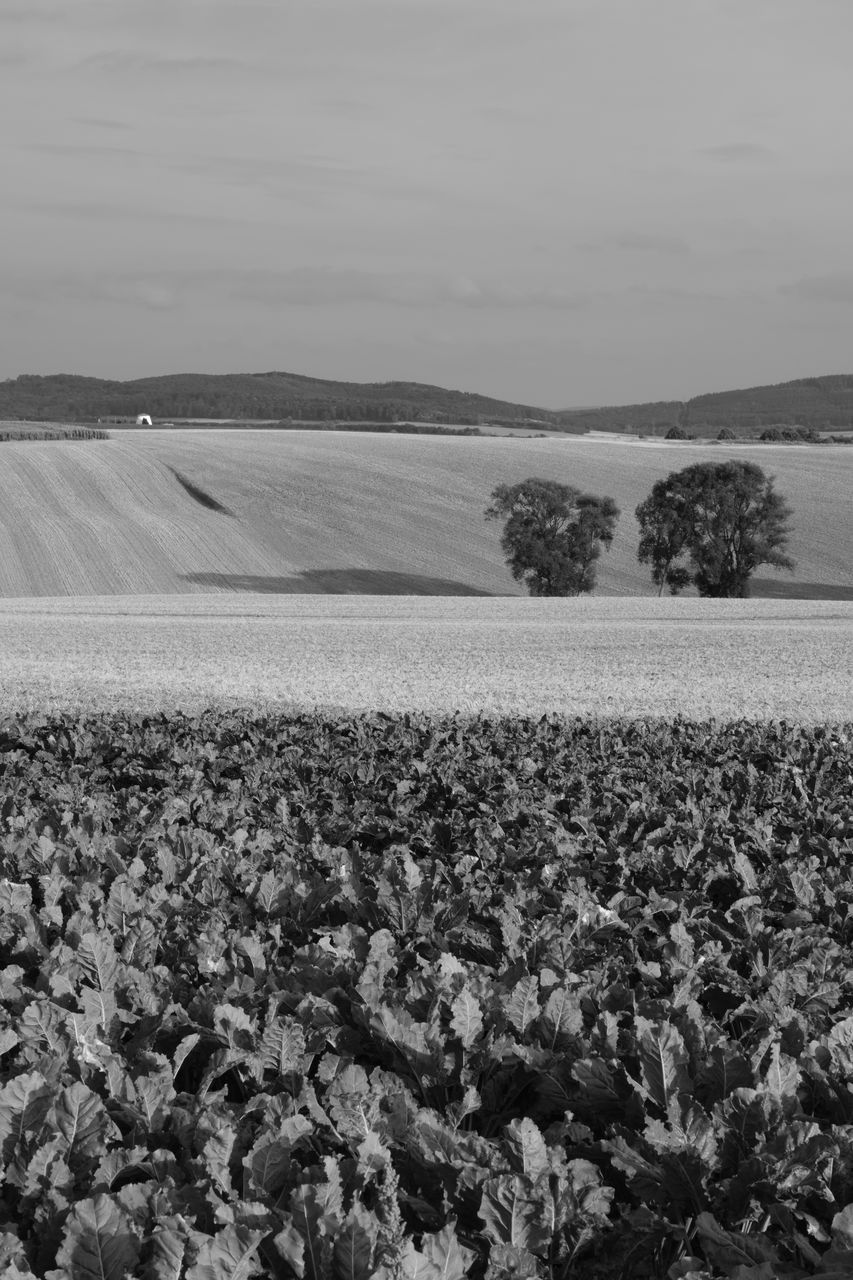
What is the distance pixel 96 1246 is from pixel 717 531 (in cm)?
6583

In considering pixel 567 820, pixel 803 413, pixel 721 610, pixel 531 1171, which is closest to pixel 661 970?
pixel 531 1171

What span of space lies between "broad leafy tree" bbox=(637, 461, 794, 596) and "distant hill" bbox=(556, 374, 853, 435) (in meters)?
78.3

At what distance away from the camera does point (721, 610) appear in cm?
4178

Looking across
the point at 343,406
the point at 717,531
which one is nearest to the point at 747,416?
the point at 343,406

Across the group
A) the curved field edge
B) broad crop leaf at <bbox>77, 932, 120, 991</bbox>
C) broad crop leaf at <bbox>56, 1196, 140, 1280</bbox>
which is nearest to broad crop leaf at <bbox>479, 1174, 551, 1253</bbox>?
the curved field edge

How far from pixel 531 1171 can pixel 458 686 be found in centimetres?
1615

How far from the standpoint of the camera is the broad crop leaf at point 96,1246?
2541 mm

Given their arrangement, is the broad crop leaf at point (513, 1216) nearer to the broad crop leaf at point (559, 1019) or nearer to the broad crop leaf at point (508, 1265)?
the broad crop leaf at point (508, 1265)

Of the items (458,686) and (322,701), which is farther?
(458,686)

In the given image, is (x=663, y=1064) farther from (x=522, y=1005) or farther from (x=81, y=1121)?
(x=81, y=1121)

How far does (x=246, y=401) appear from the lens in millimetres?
158625

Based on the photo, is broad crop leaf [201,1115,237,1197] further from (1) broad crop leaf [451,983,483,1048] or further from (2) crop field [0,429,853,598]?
(2) crop field [0,429,853,598]

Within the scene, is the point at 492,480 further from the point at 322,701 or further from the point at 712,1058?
the point at 712,1058

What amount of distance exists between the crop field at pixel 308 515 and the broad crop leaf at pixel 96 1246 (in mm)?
55831
